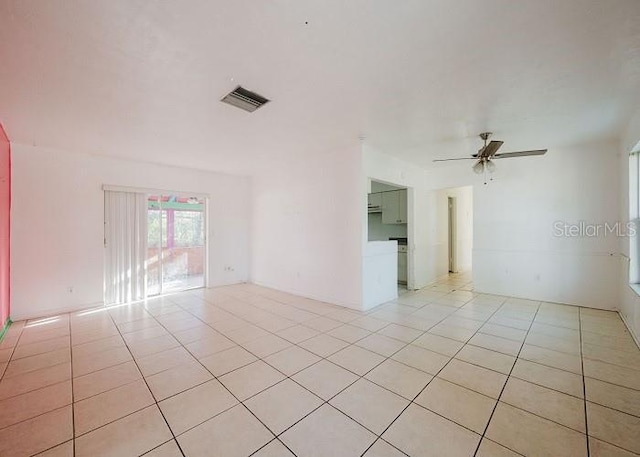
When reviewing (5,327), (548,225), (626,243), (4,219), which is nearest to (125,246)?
(4,219)

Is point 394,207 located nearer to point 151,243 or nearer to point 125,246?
point 151,243

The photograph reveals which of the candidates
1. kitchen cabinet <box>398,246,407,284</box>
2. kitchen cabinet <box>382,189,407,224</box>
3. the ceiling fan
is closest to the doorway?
kitchen cabinet <box>382,189,407,224</box>

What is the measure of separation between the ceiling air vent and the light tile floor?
2730 millimetres

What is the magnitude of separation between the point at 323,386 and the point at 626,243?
463 cm

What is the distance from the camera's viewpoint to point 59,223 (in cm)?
416

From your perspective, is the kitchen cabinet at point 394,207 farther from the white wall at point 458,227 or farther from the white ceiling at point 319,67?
the white ceiling at point 319,67

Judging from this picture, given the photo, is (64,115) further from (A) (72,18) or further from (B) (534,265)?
(B) (534,265)

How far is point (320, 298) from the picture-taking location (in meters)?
4.74

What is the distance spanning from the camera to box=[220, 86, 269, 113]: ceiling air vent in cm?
253

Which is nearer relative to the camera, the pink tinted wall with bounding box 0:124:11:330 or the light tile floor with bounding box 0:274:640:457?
the light tile floor with bounding box 0:274:640:457

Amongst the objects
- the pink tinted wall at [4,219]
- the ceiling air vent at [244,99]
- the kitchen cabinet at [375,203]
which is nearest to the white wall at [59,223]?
the pink tinted wall at [4,219]

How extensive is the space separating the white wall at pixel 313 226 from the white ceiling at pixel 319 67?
0.97m

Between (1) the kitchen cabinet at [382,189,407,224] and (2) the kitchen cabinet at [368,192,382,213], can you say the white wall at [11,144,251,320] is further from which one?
(1) the kitchen cabinet at [382,189,407,224]

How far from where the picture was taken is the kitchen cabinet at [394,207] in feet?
19.0
